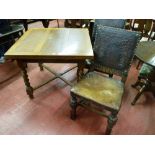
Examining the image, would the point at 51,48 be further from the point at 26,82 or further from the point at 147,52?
the point at 147,52

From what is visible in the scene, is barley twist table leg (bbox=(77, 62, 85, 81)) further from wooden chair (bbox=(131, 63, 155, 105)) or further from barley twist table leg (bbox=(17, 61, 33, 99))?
wooden chair (bbox=(131, 63, 155, 105))

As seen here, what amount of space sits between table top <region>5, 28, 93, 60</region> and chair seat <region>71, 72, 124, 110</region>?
289mm

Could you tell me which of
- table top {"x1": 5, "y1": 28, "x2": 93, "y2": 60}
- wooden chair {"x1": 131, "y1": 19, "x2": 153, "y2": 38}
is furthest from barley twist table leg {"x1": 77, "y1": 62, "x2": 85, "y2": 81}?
wooden chair {"x1": 131, "y1": 19, "x2": 153, "y2": 38}

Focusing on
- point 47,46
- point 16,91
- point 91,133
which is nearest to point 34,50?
point 47,46

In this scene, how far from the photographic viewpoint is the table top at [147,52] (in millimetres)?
1655

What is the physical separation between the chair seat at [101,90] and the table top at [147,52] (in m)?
0.37

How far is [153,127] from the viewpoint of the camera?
5.74 ft

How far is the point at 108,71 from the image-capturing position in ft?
5.68

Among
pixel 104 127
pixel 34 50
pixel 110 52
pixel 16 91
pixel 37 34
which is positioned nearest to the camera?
pixel 34 50

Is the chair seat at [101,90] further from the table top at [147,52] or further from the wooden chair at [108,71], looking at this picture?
the table top at [147,52]

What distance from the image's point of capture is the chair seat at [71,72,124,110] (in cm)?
140
